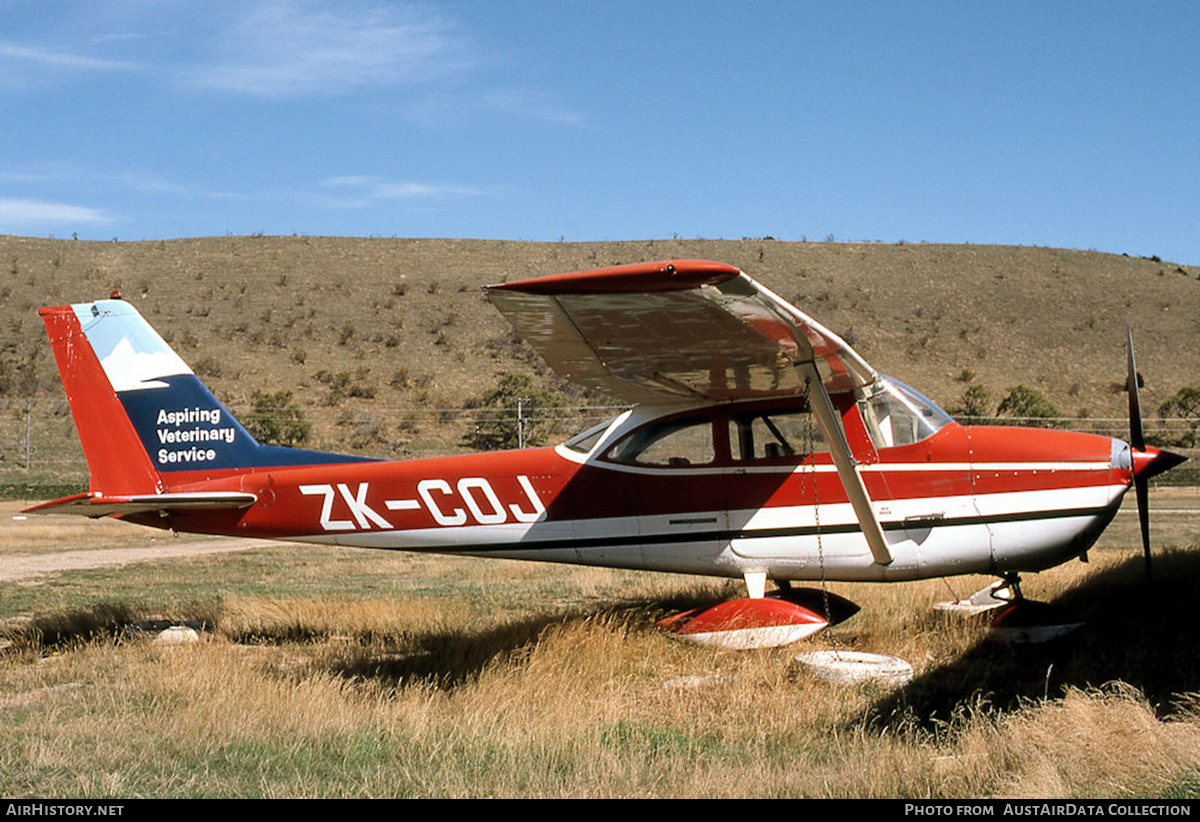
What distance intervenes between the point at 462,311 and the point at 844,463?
156ft

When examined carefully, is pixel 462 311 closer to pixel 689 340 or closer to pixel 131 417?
pixel 131 417

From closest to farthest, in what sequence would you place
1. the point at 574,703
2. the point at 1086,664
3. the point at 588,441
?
the point at 574,703, the point at 1086,664, the point at 588,441

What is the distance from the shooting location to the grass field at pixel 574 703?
4.75 metres

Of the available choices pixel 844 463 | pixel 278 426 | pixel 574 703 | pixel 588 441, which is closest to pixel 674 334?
pixel 844 463

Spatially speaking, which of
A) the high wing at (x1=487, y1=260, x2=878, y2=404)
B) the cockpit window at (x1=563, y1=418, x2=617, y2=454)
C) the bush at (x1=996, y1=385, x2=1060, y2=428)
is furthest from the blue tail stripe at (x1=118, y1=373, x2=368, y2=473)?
the bush at (x1=996, y1=385, x2=1060, y2=428)

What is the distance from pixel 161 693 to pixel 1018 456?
6.55 metres

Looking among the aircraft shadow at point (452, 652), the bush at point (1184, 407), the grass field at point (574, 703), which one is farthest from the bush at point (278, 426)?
the bush at point (1184, 407)

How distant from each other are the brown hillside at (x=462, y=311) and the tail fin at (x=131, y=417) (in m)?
26.6

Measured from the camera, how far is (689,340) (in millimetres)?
6715

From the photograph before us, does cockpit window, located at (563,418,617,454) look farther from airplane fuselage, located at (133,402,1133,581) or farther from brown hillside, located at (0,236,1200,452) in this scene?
brown hillside, located at (0,236,1200,452)

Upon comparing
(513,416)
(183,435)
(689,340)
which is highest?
(689,340)

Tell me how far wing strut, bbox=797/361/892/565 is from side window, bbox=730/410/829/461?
75 cm

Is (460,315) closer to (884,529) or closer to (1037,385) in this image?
(1037,385)

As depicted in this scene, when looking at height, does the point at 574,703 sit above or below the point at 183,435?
below
